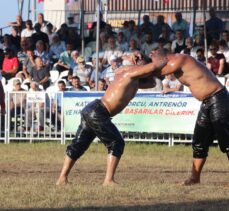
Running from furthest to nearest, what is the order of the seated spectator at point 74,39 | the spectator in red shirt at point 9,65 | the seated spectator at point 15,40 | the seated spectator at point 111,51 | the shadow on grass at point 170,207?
the seated spectator at point 15,40 < the seated spectator at point 74,39 < the spectator in red shirt at point 9,65 < the seated spectator at point 111,51 < the shadow on grass at point 170,207

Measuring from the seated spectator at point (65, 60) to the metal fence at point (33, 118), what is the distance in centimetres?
317

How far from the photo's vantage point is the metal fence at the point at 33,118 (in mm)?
20531

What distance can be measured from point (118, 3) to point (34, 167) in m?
15.1

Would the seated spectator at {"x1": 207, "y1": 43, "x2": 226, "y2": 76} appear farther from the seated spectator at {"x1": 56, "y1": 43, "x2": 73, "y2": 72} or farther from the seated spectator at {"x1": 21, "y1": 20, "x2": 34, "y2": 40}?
the seated spectator at {"x1": 21, "y1": 20, "x2": 34, "y2": 40}

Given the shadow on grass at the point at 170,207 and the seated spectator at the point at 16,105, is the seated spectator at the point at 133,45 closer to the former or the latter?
the seated spectator at the point at 16,105

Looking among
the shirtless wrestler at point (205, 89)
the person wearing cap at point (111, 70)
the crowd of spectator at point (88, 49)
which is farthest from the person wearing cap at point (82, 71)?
the shirtless wrestler at point (205, 89)

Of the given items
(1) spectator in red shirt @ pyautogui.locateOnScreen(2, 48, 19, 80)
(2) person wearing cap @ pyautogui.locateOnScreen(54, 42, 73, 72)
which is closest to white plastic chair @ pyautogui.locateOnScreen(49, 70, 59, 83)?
(2) person wearing cap @ pyautogui.locateOnScreen(54, 42, 73, 72)

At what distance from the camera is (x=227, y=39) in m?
23.3

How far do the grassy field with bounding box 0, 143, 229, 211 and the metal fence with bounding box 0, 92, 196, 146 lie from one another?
62cm

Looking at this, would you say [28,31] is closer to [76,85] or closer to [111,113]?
[76,85]

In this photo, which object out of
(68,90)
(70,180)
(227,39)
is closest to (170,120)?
(68,90)

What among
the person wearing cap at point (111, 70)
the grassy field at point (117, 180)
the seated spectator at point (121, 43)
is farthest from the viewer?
the seated spectator at point (121, 43)

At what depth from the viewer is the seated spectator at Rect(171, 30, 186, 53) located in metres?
23.3

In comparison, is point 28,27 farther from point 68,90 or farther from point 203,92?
point 203,92
